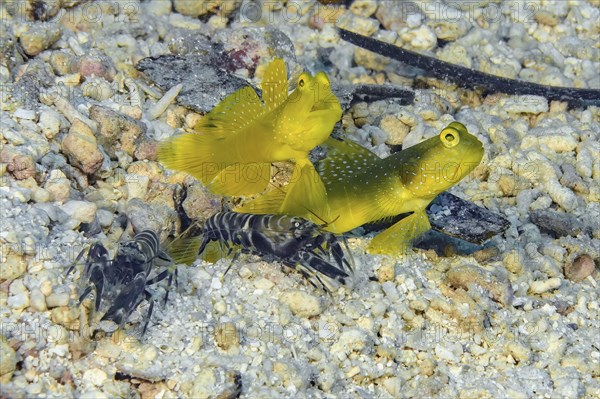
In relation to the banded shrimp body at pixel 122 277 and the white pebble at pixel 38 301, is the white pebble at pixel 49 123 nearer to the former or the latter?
the banded shrimp body at pixel 122 277

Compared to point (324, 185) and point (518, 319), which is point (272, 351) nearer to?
point (324, 185)

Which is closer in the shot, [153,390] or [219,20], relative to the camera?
[153,390]

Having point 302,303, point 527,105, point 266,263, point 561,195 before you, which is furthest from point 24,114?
point 527,105

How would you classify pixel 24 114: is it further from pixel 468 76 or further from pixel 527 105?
pixel 527 105

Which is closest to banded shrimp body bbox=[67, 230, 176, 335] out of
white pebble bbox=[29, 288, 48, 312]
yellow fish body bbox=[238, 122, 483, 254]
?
white pebble bbox=[29, 288, 48, 312]

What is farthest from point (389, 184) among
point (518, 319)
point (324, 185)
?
point (518, 319)
